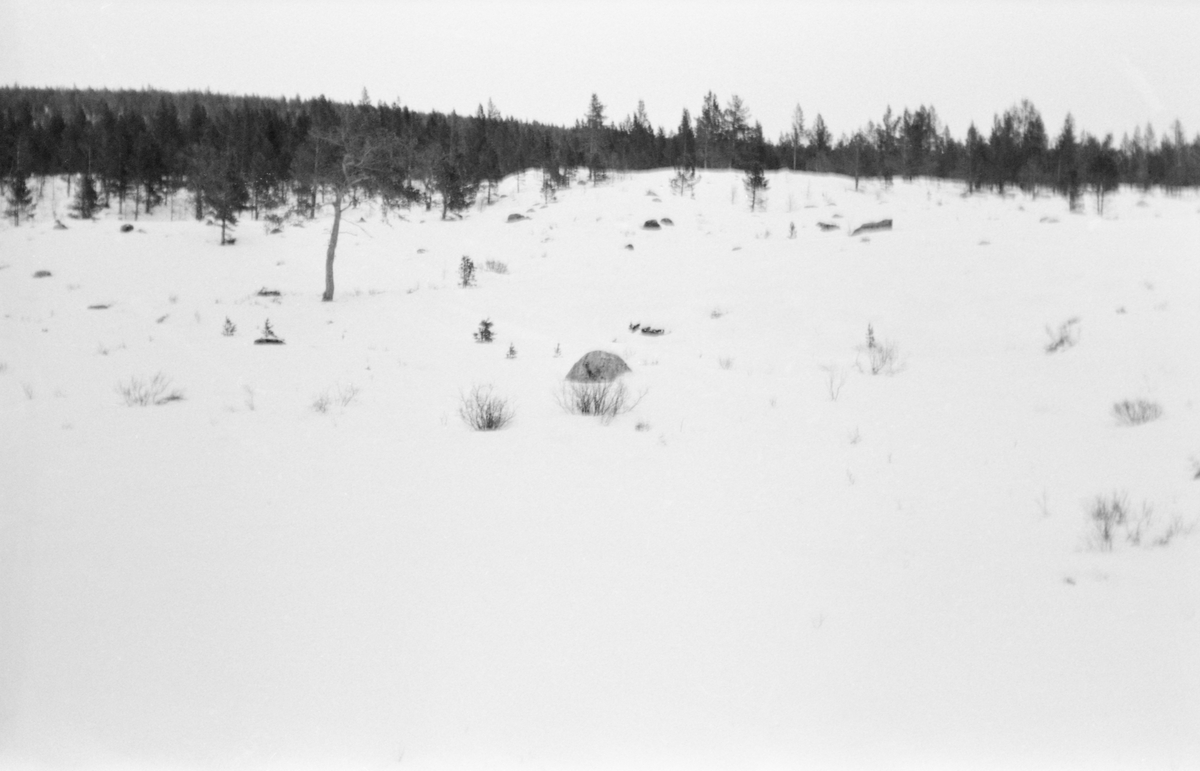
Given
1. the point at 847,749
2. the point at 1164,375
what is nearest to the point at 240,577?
the point at 847,749

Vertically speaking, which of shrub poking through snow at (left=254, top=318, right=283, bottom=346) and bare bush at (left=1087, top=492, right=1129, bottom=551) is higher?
shrub poking through snow at (left=254, top=318, right=283, bottom=346)

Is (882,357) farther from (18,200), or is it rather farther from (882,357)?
(18,200)

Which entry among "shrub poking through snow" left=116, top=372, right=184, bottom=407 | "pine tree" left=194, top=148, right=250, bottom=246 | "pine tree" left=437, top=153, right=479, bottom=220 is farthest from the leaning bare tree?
"pine tree" left=437, top=153, right=479, bottom=220

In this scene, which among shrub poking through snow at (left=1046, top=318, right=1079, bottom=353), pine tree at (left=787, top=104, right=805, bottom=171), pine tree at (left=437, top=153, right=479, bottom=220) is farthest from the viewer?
pine tree at (left=787, top=104, right=805, bottom=171)

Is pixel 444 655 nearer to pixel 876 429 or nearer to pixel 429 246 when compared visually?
pixel 876 429

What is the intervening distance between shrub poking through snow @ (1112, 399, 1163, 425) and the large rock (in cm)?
503

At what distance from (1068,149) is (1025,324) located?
155 ft

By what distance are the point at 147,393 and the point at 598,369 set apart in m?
5.16

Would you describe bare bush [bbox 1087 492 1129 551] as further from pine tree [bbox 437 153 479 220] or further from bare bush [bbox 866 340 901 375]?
pine tree [bbox 437 153 479 220]

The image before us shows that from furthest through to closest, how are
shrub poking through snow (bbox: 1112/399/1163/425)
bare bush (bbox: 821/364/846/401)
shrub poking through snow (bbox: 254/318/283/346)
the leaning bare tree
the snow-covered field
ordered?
the leaning bare tree
shrub poking through snow (bbox: 254/318/283/346)
bare bush (bbox: 821/364/846/401)
shrub poking through snow (bbox: 1112/399/1163/425)
the snow-covered field

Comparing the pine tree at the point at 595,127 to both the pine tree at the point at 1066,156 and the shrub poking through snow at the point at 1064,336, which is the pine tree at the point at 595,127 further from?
the shrub poking through snow at the point at 1064,336

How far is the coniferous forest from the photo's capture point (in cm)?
2844

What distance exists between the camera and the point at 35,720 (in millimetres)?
2254

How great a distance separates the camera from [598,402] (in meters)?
5.99
